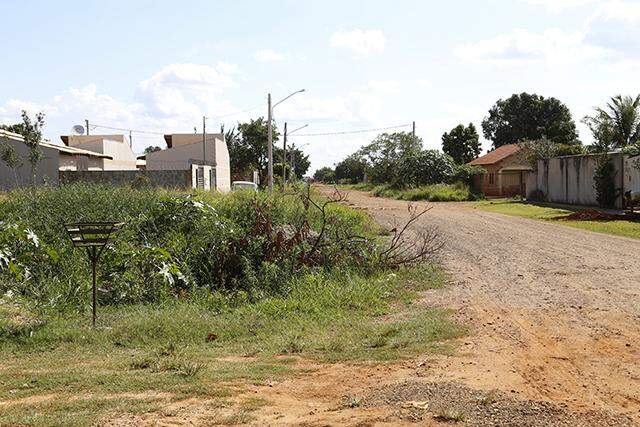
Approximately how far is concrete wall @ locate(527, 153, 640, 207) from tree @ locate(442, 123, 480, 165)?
3204 centimetres

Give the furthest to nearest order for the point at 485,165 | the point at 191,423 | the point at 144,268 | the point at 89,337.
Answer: the point at 485,165 → the point at 144,268 → the point at 89,337 → the point at 191,423

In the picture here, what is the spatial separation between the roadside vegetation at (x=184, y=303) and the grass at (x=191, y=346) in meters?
0.02

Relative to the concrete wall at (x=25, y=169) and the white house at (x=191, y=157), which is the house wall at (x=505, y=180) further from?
the concrete wall at (x=25, y=169)

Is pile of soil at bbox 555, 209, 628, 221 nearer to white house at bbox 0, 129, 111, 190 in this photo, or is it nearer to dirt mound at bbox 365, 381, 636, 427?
white house at bbox 0, 129, 111, 190

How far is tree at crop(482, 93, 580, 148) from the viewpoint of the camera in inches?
3046

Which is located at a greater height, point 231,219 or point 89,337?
point 231,219

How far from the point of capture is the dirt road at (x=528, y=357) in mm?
5930

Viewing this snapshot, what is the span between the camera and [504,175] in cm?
5569

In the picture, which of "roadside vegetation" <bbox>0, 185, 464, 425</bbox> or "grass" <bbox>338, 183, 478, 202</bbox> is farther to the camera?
"grass" <bbox>338, 183, 478, 202</bbox>

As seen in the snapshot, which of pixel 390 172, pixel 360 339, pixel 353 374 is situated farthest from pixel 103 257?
pixel 390 172

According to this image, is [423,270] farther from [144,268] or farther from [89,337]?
[89,337]

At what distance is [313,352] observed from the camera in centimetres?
812

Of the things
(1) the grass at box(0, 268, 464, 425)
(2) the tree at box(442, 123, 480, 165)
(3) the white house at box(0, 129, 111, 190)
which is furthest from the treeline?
(1) the grass at box(0, 268, 464, 425)

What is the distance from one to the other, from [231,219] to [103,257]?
116 inches
